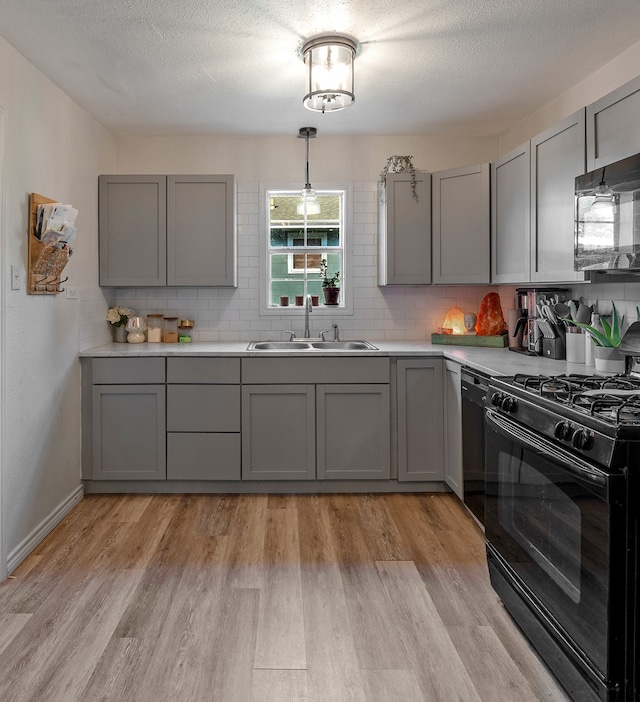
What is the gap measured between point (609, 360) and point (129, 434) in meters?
2.72

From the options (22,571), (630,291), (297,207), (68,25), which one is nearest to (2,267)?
(68,25)

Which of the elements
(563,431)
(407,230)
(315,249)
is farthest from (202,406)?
(563,431)

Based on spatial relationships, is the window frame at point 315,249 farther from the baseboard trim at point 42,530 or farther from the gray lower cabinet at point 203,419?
the baseboard trim at point 42,530

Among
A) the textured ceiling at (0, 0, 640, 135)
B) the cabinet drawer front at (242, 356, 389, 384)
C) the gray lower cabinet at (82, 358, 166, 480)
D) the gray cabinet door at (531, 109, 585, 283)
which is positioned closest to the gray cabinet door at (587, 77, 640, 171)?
the gray cabinet door at (531, 109, 585, 283)

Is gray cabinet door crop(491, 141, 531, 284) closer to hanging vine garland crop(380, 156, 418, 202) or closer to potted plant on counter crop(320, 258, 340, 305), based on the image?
hanging vine garland crop(380, 156, 418, 202)

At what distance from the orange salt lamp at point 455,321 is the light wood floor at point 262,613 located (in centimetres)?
143

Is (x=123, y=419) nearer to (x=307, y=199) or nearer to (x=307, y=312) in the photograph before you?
(x=307, y=312)

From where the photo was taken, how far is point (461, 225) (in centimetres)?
385

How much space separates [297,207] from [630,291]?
7.66ft

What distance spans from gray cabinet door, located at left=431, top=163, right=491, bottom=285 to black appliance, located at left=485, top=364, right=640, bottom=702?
1636mm

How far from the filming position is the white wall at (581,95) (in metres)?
2.79

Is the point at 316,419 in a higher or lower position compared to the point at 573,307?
lower

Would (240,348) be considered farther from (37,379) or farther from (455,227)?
(455,227)

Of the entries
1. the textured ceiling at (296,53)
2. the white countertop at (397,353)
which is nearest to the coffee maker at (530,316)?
the white countertop at (397,353)
